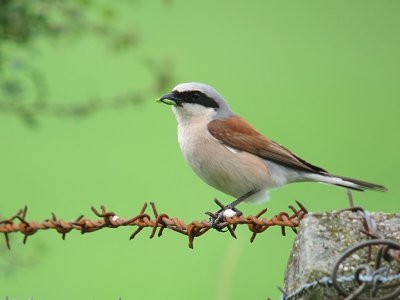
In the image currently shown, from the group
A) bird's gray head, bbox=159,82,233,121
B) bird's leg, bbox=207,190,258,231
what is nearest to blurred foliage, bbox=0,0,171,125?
bird's gray head, bbox=159,82,233,121

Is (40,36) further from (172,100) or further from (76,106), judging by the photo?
(172,100)

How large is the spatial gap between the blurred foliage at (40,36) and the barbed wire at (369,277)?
9.70ft

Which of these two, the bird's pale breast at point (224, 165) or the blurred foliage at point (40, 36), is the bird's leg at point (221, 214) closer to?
the bird's pale breast at point (224, 165)

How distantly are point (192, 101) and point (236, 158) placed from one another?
452 mm

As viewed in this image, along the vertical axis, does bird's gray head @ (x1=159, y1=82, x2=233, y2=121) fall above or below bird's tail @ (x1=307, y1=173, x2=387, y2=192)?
above

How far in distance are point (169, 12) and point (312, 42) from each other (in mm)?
2291

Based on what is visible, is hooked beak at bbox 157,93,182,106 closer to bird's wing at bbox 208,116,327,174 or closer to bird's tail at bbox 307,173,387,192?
bird's wing at bbox 208,116,327,174

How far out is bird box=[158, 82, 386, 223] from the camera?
4.24 meters

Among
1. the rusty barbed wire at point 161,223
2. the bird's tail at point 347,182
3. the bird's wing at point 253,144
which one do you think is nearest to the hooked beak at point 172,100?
the bird's wing at point 253,144

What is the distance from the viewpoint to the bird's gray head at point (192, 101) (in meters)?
4.50

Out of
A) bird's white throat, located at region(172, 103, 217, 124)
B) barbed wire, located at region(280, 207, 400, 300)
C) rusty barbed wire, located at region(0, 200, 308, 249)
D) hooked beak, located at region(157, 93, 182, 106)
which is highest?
hooked beak, located at region(157, 93, 182, 106)

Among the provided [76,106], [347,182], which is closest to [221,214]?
[347,182]

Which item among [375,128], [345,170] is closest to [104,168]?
[345,170]

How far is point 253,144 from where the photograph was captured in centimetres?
436
